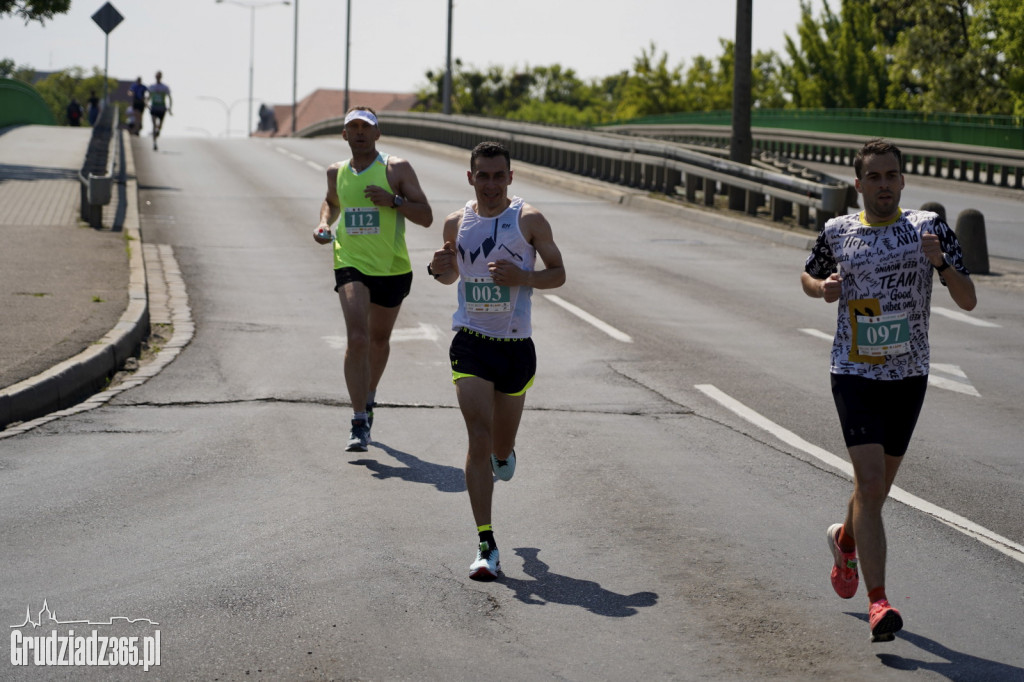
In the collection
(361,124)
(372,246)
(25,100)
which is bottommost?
(372,246)

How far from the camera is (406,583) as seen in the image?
6.08m

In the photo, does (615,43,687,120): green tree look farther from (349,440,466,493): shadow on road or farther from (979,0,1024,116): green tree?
(349,440,466,493): shadow on road

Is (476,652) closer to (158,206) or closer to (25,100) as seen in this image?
(158,206)

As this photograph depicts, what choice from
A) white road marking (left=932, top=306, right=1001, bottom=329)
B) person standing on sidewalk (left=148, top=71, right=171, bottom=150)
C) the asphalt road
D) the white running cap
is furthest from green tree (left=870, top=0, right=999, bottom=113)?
the white running cap

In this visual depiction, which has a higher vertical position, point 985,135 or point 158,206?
point 985,135

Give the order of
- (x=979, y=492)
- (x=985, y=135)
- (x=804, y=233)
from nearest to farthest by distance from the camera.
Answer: (x=979, y=492), (x=804, y=233), (x=985, y=135)

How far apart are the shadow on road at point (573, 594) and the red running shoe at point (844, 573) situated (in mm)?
770

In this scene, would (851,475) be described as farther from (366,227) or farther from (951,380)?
(951,380)

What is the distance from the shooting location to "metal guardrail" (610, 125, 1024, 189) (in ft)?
115

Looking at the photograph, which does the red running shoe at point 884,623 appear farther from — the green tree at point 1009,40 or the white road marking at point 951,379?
the green tree at point 1009,40

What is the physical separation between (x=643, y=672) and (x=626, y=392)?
5.84 metres

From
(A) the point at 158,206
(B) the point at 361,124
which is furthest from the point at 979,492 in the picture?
(A) the point at 158,206

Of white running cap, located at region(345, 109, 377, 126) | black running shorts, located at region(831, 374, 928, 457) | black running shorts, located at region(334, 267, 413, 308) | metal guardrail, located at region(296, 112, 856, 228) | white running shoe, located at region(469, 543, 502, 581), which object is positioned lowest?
white running shoe, located at region(469, 543, 502, 581)

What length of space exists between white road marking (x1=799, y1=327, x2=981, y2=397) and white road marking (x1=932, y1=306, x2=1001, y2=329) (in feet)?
8.82
